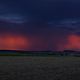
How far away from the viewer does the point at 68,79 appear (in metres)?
17.9

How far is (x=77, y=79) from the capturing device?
17.8 m

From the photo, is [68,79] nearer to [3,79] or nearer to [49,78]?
[49,78]

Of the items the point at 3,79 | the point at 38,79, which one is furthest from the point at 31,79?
the point at 3,79

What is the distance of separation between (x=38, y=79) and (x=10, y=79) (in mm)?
1638

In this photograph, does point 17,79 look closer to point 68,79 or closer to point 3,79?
point 3,79

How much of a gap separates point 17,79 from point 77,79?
11.5ft

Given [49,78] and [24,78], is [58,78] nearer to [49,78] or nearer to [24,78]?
[49,78]

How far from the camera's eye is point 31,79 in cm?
1794

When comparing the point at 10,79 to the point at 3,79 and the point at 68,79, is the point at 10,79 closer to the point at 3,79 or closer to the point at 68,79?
the point at 3,79

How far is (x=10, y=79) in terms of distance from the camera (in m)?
17.8

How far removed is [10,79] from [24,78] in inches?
39.2

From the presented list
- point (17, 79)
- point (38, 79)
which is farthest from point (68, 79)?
point (17, 79)

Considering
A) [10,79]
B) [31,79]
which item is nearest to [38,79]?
[31,79]

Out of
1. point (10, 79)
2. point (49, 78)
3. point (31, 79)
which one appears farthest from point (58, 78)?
point (10, 79)
